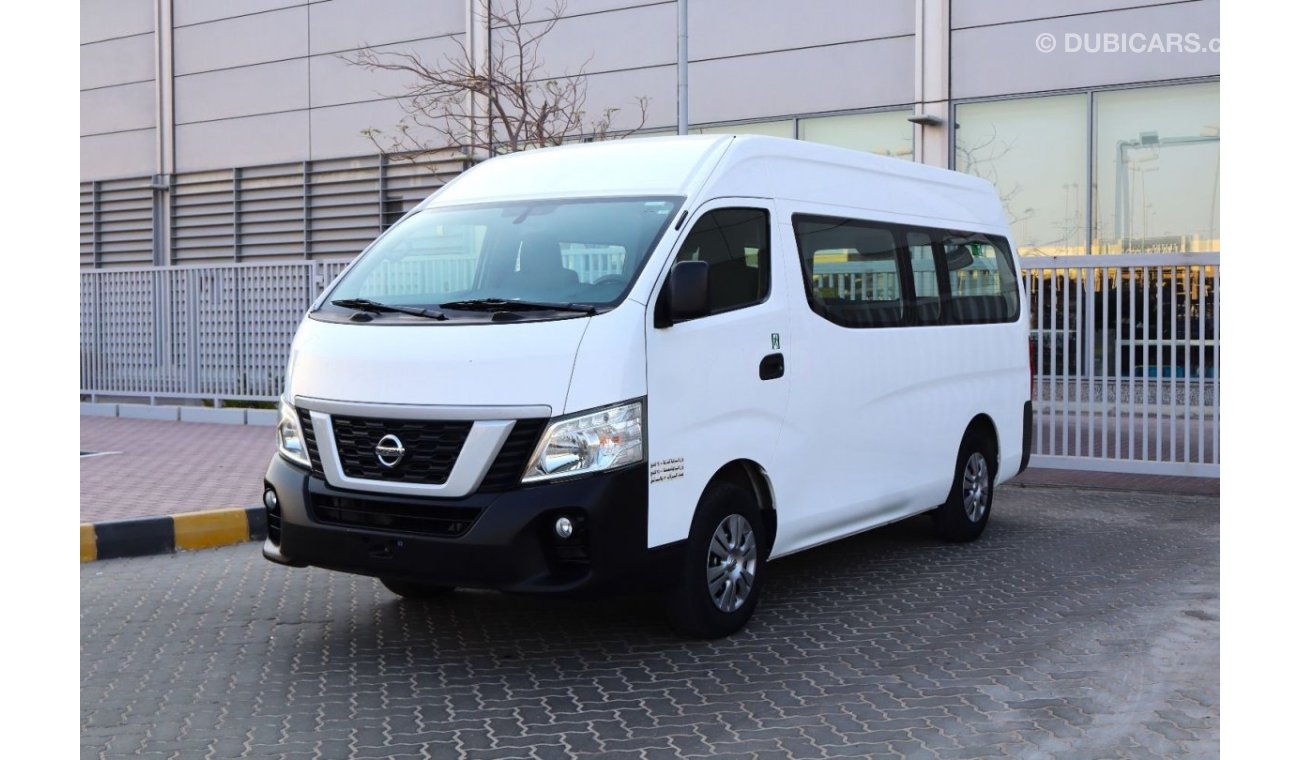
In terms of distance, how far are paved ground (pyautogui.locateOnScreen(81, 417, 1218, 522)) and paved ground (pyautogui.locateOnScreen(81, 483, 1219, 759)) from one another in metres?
1.49

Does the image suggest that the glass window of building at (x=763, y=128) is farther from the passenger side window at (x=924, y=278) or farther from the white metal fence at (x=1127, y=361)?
the passenger side window at (x=924, y=278)

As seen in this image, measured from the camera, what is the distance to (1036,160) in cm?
1686

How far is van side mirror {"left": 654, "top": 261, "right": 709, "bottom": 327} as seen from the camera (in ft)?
19.4

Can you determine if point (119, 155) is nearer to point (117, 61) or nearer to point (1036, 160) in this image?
point (117, 61)

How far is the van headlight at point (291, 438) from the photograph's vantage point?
6199 mm

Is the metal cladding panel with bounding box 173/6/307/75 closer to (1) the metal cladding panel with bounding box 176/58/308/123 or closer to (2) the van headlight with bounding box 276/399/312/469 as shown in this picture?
(1) the metal cladding panel with bounding box 176/58/308/123

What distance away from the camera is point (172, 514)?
9242 mm

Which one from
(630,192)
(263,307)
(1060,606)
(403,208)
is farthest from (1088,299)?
(403,208)

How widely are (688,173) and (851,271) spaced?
4.26ft

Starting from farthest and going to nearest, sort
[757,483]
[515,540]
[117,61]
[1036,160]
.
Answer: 1. [117,61]
2. [1036,160]
3. [757,483]
4. [515,540]

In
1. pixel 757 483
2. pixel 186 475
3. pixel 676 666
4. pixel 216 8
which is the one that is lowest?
pixel 676 666

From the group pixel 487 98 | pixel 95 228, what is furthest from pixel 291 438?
pixel 95 228

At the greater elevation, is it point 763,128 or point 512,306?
point 763,128

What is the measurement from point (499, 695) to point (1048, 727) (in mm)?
2071
